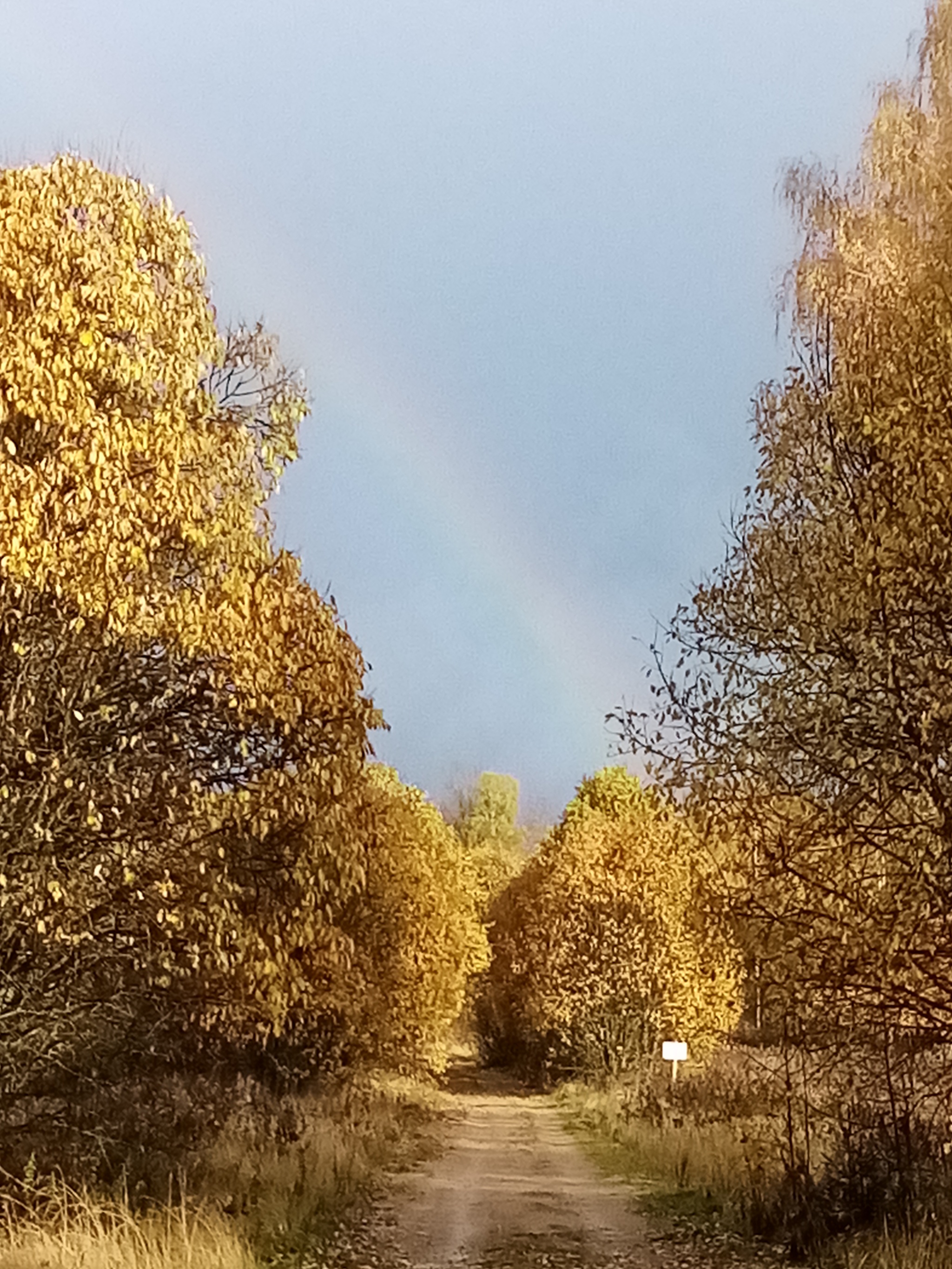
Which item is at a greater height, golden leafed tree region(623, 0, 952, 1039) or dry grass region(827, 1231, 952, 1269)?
golden leafed tree region(623, 0, 952, 1039)

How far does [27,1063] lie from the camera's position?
38.2 ft

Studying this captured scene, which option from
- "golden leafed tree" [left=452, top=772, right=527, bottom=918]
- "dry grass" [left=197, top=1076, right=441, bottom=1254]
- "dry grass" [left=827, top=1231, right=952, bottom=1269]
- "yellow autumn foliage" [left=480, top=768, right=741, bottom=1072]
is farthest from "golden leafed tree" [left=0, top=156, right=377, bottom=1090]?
"golden leafed tree" [left=452, top=772, right=527, bottom=918]

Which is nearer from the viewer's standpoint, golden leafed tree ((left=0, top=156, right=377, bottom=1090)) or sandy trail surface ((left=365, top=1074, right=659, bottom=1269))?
golden leafed tree ((left=0, top=156, right=377, bottom=1090))

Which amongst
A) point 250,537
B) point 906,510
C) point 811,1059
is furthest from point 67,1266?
point 906,510

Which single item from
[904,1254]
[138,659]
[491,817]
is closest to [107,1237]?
[138,659]

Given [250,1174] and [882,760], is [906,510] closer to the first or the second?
[882,760]

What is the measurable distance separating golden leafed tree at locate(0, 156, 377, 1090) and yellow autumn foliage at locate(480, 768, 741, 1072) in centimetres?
2204

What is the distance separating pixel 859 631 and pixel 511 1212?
10204mm

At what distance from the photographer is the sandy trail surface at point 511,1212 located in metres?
14.0

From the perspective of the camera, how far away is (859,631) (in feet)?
33.7

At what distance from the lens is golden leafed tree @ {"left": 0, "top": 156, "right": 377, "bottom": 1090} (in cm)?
1035

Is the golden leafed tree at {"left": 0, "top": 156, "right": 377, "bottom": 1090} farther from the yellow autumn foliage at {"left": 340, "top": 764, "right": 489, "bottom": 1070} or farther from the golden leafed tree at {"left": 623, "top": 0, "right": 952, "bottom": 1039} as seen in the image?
the yellow autumn foliage at {"left": 340, "top": 764, "right": 489, "bottom": 1070}

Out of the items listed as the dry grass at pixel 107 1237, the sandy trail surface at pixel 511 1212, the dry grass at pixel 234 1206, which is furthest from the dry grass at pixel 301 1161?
the dry grass at pixel 107 1237

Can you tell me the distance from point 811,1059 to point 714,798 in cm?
294
